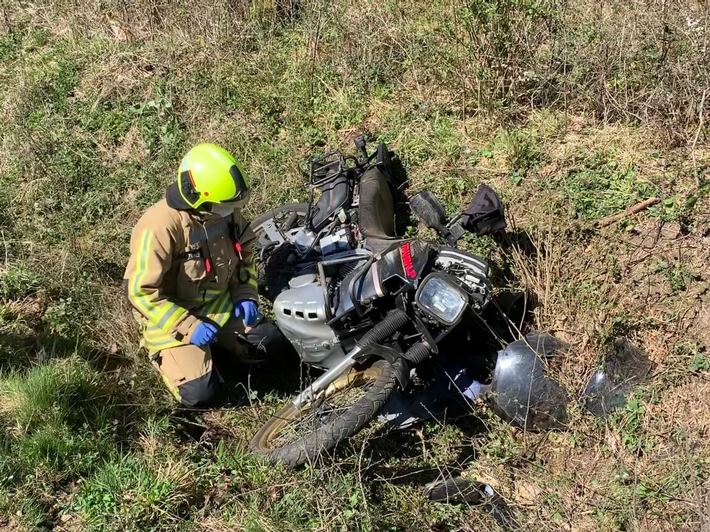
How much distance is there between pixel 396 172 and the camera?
605cm

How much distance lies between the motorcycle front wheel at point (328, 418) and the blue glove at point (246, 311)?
2.62ft

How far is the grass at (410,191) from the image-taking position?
366 cm

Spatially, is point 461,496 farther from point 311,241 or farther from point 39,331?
point 39,331

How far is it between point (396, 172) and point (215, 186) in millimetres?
2445

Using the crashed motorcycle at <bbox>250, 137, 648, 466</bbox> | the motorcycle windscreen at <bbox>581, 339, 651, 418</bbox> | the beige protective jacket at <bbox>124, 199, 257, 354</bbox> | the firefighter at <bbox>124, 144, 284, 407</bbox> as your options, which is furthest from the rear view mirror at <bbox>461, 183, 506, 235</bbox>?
the beige protective jacket at <bbox>124, 199, 257, 354</bbox>

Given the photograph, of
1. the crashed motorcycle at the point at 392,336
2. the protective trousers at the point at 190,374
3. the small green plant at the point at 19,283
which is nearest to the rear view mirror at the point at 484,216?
the crashed motorcycle at the point at 392,336

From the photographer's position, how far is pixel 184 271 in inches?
171

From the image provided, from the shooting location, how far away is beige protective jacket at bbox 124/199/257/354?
4.07 m

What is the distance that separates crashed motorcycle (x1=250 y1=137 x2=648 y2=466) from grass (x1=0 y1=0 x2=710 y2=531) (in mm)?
201

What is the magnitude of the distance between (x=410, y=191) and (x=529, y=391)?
252 cm

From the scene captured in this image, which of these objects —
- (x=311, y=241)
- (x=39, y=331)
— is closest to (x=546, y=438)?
(x=311, y=241)

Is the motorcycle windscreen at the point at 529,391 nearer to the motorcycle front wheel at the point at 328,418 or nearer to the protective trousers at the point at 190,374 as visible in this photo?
the motorcycle front wheel at the point at 328,418

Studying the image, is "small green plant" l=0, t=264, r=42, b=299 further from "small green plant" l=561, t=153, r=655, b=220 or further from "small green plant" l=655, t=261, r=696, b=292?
"small green plant" l=655, t=261, r=696, b=292

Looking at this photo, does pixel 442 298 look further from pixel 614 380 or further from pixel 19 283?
pixel 19 283
